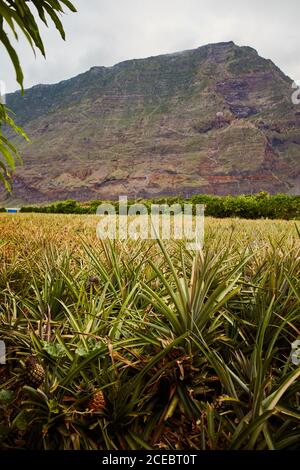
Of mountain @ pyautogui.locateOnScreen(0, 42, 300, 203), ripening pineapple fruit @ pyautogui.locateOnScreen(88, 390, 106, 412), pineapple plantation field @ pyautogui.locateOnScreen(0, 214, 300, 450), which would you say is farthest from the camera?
mountain @ pyautogui.locateOnScreen(0, 42, 300, 203)

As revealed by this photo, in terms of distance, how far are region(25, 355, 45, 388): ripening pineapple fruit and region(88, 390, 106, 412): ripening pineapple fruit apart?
0.22 m

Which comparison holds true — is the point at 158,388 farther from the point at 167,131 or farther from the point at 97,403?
the point at 167,131

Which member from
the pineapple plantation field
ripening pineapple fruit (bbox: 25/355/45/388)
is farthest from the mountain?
ripening pineapple fruit (bbox: 25/355/45/388)

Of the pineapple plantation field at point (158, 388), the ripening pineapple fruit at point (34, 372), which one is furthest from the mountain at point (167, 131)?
the ripening pineapple fruit at point (34, 372)

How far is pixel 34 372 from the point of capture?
1.25 meters

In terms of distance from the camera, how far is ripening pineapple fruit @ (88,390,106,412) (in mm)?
1122

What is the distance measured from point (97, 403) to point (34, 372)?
273 millimetres

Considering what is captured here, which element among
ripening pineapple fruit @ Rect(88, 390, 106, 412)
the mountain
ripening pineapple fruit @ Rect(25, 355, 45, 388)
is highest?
the mountain

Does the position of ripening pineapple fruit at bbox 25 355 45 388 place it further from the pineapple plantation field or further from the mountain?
the mountain

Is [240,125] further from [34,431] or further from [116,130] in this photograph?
[34,431]

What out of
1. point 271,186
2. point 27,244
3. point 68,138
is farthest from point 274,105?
point 27,244

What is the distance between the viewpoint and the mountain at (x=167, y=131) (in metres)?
112

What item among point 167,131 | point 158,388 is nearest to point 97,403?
point 158,388
